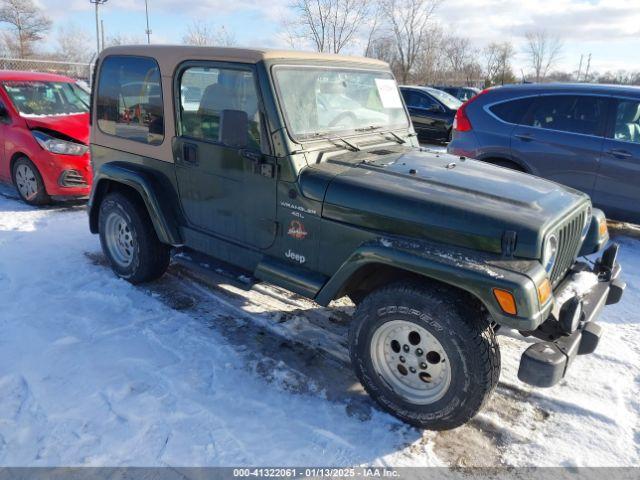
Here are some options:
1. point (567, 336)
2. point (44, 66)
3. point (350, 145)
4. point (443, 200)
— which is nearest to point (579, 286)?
point (567, 336)

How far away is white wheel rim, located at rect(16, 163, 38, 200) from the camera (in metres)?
6.73

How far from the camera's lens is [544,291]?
8.00ft

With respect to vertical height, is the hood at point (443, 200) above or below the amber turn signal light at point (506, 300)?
above

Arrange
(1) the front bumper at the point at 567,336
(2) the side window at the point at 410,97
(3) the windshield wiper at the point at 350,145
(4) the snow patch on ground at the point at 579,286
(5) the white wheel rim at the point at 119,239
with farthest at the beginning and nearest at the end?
1. (2) the side window at the point at 410,97
2. (5) the white wheel rim at the point at 119,239
3. (3) the windshield wiper at the point at 350,145
4. (4) the snow patch on ground at the point at 579,286
5. (1) the front bumper at the point at 567,336

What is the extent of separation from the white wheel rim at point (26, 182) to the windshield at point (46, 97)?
78 cm

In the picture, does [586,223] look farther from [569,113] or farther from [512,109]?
[512,109]

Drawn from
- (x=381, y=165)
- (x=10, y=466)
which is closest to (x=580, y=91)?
(x=381, y=165)

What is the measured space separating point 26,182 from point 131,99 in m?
3.70

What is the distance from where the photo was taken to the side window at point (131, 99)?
389 cm

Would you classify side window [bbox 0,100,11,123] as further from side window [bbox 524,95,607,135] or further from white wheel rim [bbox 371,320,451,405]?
side window [bbox 524,95,607,135]

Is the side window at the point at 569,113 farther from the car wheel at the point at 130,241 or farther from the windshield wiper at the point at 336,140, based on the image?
the car wheel at the point at 130,241

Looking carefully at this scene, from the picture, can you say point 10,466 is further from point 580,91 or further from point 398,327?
point 580,91

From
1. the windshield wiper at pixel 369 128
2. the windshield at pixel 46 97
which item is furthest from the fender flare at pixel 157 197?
the windshield at pixel 46 97

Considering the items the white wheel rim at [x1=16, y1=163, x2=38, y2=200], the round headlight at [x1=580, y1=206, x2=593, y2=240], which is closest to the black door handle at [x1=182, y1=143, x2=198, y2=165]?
the round headlight at [x1=580, y1=206, x2=593, y2=240]
